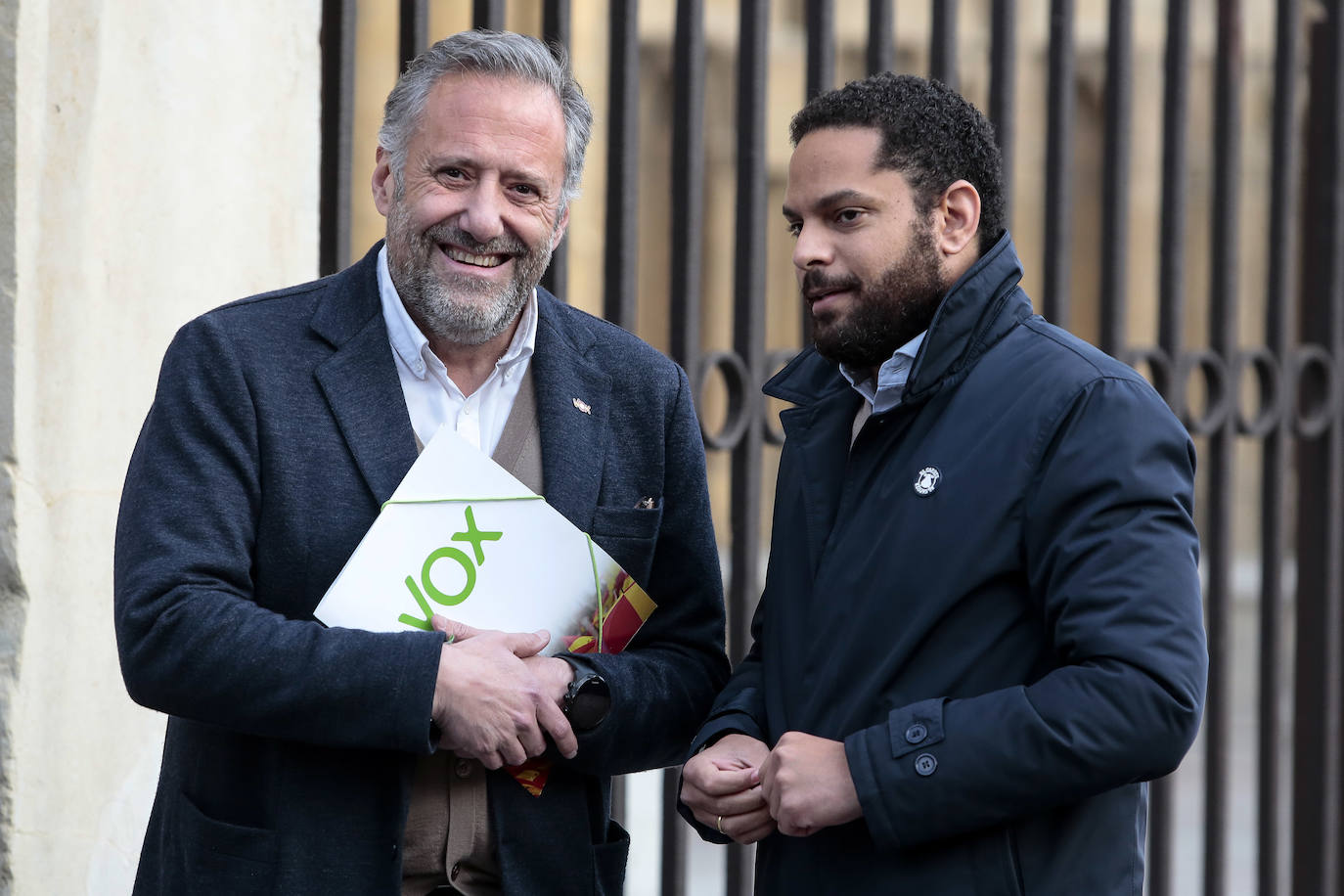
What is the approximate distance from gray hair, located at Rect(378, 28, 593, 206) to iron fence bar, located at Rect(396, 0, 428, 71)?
0.82 meters

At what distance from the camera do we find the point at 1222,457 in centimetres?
387

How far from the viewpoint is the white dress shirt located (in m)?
2.13

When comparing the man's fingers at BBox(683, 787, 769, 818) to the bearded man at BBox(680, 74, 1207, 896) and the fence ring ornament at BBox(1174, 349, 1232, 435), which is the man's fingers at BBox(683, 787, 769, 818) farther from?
the fence ring ornament at BBox(1174, 349, 1232, 435)

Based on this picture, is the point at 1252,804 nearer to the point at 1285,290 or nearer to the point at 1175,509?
the point at 1285,290

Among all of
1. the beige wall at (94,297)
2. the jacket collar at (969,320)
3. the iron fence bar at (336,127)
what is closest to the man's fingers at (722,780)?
the jacket collar at (969,320)

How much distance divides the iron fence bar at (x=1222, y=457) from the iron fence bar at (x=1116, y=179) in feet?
0.92

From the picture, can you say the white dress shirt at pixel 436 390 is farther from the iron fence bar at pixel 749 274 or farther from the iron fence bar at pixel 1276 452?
the iron fence bar at pixel 1276 452

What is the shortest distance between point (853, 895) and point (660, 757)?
401mm

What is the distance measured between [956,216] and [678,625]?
696 millimetres

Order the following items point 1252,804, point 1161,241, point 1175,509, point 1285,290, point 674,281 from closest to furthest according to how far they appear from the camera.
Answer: point 1175,509 < point 674,281 < point 1161,241 < point 1285,290 < point 1252,804

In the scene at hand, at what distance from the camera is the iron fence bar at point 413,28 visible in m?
2.99

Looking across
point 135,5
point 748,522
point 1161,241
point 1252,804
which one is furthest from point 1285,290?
point 1252,804

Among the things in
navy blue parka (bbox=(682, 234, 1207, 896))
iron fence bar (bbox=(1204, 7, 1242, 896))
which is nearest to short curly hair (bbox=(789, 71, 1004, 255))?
navy blue parka (bbox=(682, 234, 1207, 896))

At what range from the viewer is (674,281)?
3225 mm
